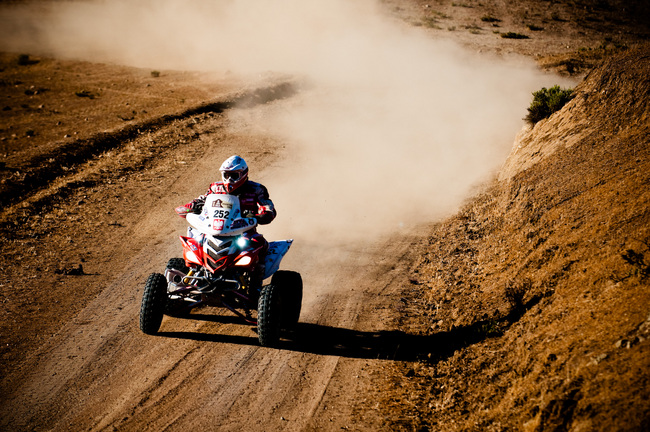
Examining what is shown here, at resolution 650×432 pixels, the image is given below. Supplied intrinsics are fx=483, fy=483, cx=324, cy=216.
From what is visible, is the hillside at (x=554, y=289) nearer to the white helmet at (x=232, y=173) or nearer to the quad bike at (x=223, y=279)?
the quad bike at (x=223, y=279)

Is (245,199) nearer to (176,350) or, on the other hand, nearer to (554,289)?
(176,350)

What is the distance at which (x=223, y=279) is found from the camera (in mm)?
7805

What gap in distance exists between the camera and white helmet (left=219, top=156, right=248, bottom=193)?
851cm

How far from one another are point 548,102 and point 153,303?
11840mm

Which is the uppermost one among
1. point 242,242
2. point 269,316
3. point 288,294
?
point 242,242

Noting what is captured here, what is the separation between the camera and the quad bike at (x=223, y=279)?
7.69 meters

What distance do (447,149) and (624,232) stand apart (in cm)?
1204

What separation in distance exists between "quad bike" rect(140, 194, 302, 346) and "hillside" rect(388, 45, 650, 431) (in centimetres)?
229

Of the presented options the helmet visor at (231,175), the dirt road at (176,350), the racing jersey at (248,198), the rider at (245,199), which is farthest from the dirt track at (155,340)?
the helmet visor at (231,175)

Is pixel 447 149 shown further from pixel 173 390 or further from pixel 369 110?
pixel 173 390

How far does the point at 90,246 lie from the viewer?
11.9 metres

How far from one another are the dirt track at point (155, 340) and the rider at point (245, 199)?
160cm

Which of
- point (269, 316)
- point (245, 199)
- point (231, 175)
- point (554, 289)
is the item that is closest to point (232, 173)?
point (231, 175)

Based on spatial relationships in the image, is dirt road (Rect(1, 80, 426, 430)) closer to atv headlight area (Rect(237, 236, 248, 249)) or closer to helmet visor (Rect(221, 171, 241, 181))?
atv headlight area (Rect(237, 236, 248, 249))
